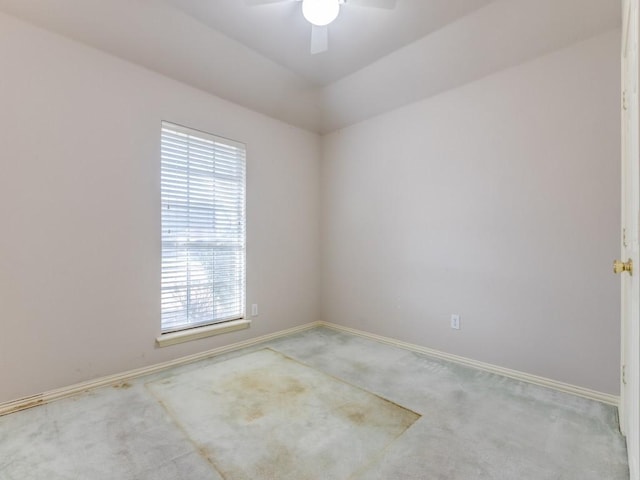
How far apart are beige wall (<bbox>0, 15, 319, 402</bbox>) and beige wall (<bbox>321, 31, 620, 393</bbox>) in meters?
1.80

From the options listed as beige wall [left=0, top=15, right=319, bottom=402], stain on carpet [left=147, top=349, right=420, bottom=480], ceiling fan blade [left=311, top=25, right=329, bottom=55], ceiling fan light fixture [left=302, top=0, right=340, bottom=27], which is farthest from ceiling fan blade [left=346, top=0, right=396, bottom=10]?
stain on carpet [left=147, top=349, right=420, bottom=480]

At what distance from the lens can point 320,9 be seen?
180 cm

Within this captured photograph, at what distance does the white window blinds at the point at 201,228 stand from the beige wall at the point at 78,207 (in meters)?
0.11

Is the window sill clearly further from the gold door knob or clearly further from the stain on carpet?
the gold door knob

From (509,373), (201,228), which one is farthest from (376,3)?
(509,373)

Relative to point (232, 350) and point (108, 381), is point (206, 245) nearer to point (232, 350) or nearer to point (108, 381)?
point (232, 350)

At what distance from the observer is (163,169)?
8.33 feet

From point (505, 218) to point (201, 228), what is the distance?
8.44 ft

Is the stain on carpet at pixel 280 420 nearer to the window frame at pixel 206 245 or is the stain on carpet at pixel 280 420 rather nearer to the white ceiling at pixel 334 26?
the window frame at pixel 206 245

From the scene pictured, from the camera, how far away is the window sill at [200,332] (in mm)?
2510

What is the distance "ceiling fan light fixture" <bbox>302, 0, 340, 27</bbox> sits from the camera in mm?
1772

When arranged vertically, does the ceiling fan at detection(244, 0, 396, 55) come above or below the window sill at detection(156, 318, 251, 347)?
above

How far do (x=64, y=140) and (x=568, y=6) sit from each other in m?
3.40

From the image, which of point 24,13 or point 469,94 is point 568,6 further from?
point 24,13
